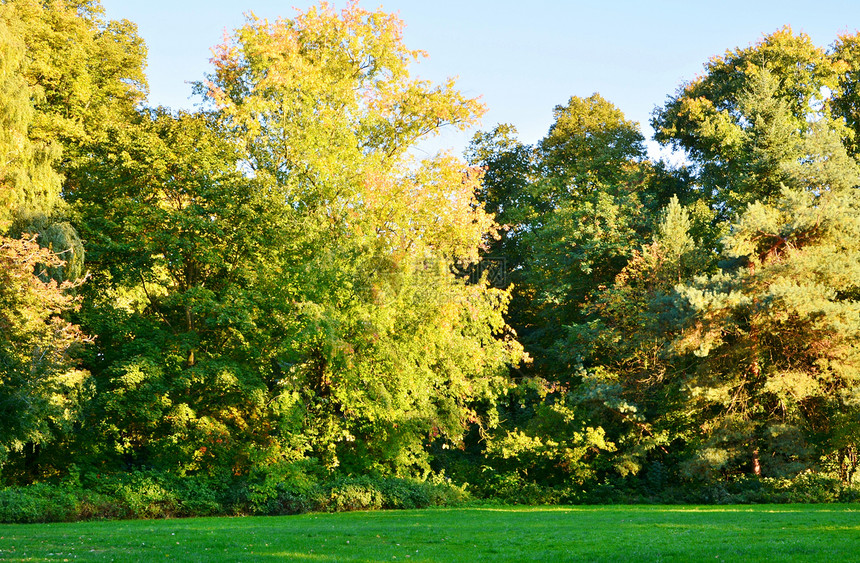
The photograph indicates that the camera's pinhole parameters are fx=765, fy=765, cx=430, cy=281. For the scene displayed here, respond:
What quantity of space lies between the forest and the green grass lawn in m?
5.18

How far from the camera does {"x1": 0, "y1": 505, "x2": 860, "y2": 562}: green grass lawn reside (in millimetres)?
10469

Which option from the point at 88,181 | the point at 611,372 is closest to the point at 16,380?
the point at 88,181

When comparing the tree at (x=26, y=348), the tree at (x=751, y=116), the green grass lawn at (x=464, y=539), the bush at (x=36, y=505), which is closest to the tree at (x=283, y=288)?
the bush at (x=36, y=505)

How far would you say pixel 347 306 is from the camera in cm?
2292

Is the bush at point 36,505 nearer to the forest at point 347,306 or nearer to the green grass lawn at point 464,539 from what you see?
the forest at point 347,306

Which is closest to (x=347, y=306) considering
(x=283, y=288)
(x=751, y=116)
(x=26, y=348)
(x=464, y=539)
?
(x=283, y=288)

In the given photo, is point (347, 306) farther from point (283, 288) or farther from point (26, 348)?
point (26, 348)

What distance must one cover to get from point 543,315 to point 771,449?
11.4 meters

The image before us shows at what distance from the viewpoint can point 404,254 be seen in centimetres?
2362

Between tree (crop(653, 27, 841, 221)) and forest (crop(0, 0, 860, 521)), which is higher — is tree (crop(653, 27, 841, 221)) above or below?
above

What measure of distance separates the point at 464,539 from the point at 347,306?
11.1m

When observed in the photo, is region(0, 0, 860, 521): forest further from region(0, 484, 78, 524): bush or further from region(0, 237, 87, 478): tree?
region(0, 237, 87, 478): tree

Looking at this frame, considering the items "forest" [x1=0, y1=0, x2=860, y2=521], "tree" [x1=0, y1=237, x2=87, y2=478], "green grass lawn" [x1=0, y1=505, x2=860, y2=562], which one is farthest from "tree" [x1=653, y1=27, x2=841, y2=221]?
"tree" [x1=0, y1=237, x2=87, y2=478]

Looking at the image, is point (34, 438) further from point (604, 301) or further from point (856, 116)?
point (856, 116)
